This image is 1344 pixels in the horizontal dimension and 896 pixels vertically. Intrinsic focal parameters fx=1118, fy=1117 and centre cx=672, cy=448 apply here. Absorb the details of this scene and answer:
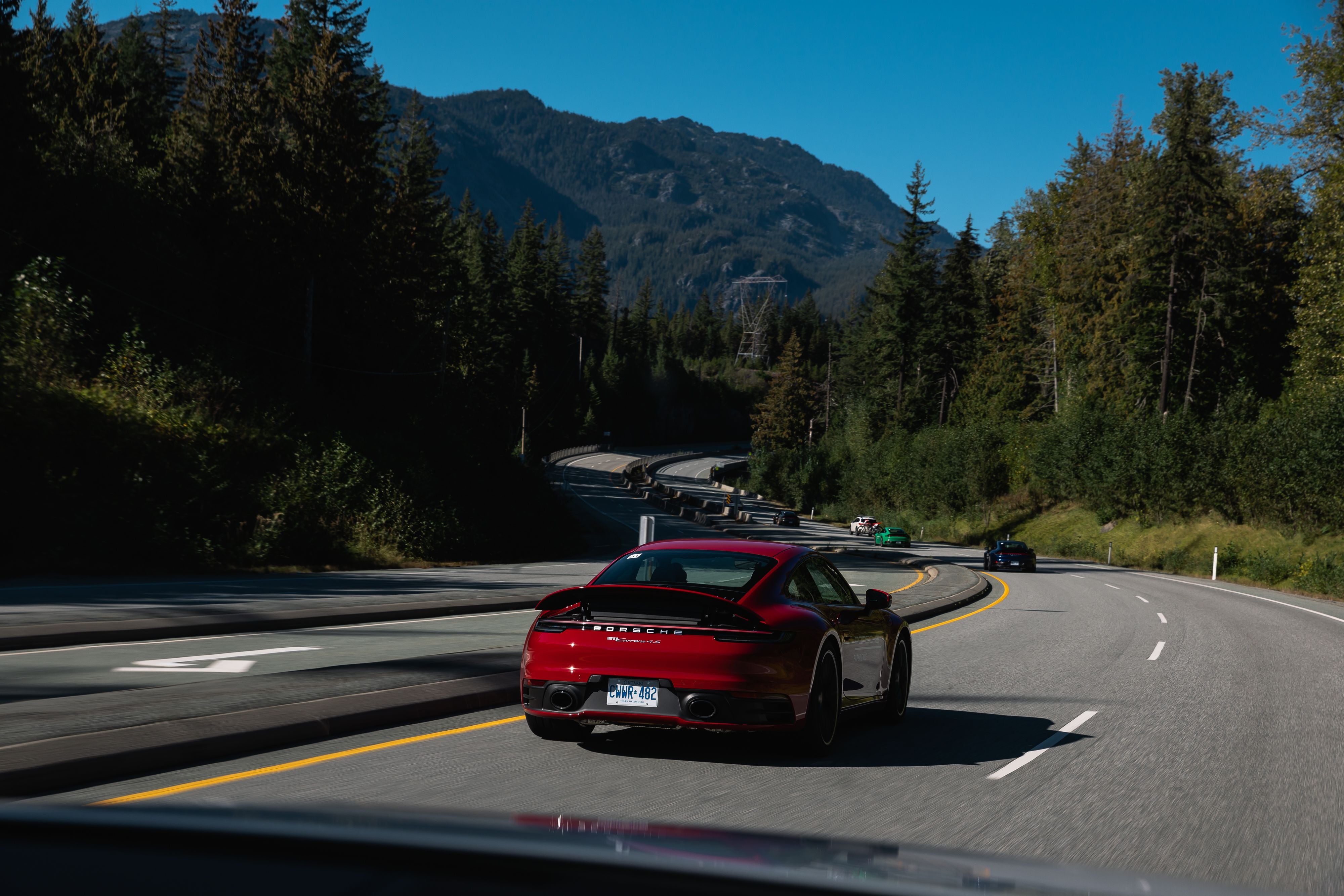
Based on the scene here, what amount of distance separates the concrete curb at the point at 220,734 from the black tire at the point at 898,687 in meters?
3.45

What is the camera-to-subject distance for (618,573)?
846cm

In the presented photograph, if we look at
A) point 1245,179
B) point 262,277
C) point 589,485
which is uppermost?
point 1245,179

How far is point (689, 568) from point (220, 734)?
3.52 m

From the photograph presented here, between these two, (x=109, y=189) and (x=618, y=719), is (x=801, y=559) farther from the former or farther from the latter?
(x=109, y=189)

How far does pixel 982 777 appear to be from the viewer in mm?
7566

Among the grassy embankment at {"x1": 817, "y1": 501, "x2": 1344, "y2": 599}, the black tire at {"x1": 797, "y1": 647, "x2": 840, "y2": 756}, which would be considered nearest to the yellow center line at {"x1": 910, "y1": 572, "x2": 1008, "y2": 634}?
the black tire at {"x1": 797, "y1": 647, "x2": 840, "y2": 756}

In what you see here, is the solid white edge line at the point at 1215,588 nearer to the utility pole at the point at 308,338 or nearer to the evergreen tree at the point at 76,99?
the utility pole at the point at 308,338

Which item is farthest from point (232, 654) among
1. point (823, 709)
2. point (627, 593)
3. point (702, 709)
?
point (823, 709)

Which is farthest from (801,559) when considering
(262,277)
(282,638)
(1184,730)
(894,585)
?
(262,277)

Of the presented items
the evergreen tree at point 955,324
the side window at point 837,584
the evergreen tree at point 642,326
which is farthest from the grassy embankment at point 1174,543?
the evergreen tree at point 642,326

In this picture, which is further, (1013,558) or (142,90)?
(142,90)

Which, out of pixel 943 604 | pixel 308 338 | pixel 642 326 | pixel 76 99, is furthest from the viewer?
pixel 642 326

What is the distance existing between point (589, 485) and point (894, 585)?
75.2 m

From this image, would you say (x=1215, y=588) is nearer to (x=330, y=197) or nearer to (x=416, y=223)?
(x=330, y=197)
